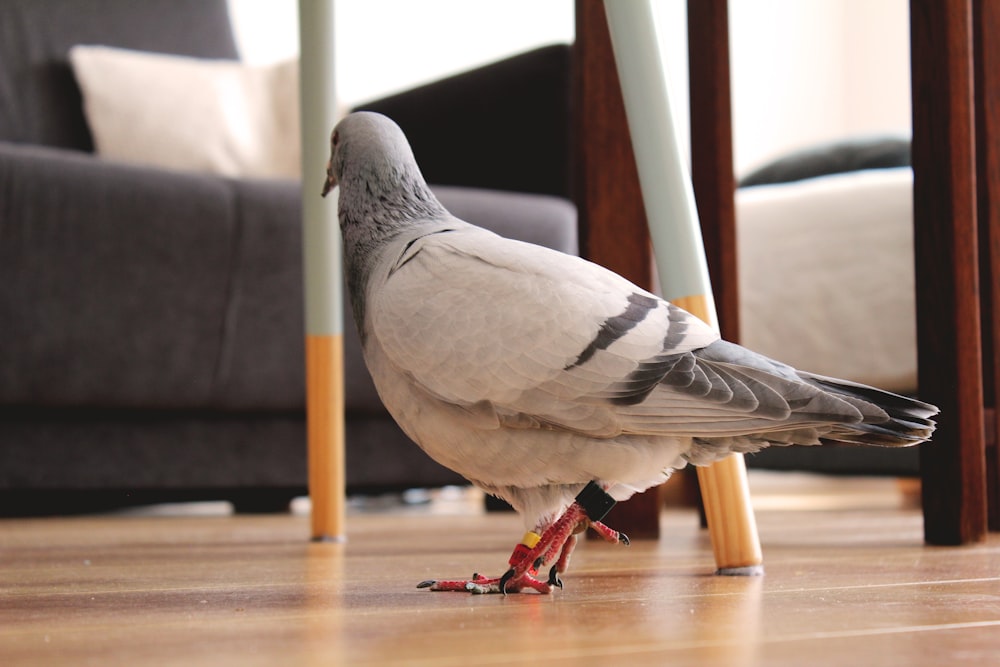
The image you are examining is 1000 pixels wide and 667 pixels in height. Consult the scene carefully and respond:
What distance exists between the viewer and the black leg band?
2.77 feet

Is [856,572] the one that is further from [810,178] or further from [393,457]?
[810,178]

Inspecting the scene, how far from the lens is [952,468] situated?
1.20 m

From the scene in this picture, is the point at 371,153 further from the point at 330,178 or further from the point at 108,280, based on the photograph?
the point at 108,280

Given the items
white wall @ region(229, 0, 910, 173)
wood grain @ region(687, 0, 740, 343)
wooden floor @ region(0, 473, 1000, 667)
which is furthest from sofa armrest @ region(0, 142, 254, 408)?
white wall @ region(229, 0, 910, 173)

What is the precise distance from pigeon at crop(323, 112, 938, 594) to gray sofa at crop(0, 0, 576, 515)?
1.11 meters

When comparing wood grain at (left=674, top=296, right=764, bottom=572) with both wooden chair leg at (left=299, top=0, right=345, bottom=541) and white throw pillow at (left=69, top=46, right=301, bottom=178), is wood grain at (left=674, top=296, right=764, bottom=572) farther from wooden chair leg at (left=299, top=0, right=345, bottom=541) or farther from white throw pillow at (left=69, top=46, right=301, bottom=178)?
white throw pillow at (left=69, top=46, right=301, bottom=178)

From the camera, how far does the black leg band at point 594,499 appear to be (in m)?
0.84

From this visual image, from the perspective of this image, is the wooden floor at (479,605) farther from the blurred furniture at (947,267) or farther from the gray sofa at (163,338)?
the gray sofa at (163,338)

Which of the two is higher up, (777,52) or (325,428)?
(777,52)

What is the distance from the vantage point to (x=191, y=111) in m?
2.80

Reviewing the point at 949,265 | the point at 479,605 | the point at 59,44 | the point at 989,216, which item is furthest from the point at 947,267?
the point at 59,44

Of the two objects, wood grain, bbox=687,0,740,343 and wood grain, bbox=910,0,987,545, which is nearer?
wood grain, bbox=910,0,987,545

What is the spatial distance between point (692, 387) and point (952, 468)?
540mm

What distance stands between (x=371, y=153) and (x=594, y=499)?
1.23ft
